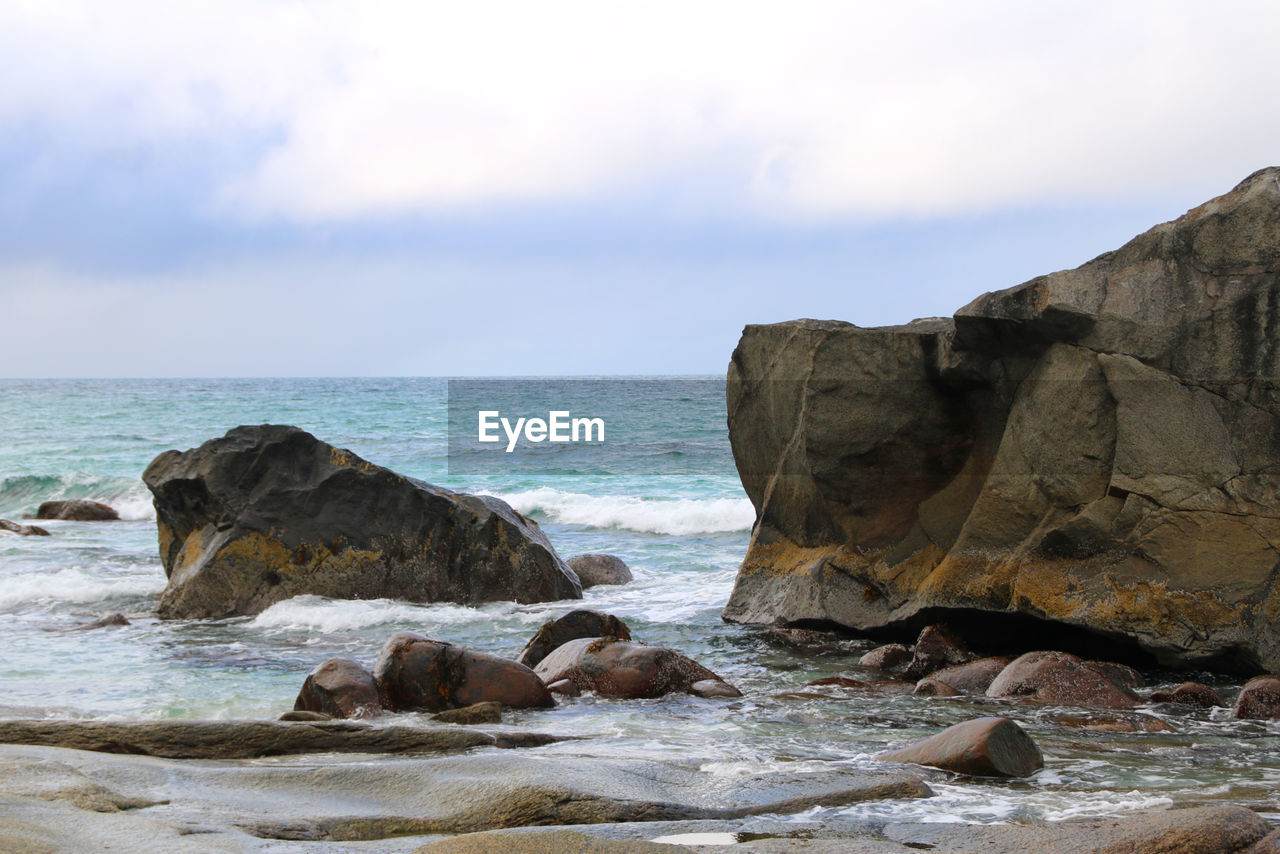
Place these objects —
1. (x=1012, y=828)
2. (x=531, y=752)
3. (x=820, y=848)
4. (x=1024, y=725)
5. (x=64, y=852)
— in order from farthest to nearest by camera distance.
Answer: (x=1024, y=725) < (x=531, y=752) < (x=1012, y=828) < (x=820, y=848) < (x=64, y=852)

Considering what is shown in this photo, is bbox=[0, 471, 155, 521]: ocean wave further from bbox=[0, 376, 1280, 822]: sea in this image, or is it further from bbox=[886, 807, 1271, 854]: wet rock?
bbox=[886, 807, 1271, 854]: wet rock

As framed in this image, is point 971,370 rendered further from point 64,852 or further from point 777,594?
point 64,852

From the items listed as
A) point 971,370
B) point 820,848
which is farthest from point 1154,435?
point 820,848

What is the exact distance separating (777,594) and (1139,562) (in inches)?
117

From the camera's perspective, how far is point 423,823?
377cm

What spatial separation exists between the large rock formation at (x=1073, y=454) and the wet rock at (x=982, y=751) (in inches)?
105

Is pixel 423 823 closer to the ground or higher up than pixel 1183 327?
closer to the ground

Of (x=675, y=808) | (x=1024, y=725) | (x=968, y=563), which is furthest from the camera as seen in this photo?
(x=968, y=563)

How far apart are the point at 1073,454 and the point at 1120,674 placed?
1.49 m

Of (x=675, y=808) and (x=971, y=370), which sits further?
(x=971, y=370)

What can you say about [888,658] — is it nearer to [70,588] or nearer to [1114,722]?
[1114,722]

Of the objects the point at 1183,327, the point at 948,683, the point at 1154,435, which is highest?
the point at 1183,327

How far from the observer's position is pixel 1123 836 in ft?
10.9

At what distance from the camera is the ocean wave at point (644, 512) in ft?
59.8
